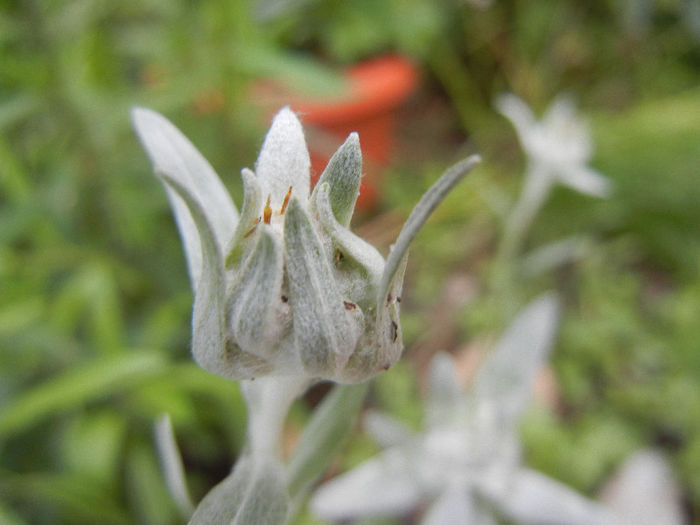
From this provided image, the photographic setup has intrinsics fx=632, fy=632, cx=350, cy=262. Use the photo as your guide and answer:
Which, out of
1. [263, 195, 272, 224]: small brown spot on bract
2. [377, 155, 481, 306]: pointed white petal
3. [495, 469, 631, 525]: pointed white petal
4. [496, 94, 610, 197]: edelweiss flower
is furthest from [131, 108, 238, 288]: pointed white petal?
[496, 94, 610, 197]: edelweiss flower

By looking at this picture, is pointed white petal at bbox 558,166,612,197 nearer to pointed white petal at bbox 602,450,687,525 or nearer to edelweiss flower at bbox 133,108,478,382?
pointed white petal at bbox 602,450,687,525

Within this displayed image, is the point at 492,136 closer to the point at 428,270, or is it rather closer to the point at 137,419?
the point at 428,270

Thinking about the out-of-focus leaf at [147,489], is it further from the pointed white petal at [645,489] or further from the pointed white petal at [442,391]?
the pointed white petal at [645,489]

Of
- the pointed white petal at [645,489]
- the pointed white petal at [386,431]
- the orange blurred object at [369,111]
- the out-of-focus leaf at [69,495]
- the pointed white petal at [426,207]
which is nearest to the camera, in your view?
the pointed white petal at [426,207]

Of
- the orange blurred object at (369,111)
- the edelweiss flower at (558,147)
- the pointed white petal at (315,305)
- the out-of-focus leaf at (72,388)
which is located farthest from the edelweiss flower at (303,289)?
the orange blurred object at (369,111)

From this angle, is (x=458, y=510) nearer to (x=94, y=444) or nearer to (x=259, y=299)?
(x=94, y=444)

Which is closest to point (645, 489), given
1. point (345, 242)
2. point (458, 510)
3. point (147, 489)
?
point (458, 510)
